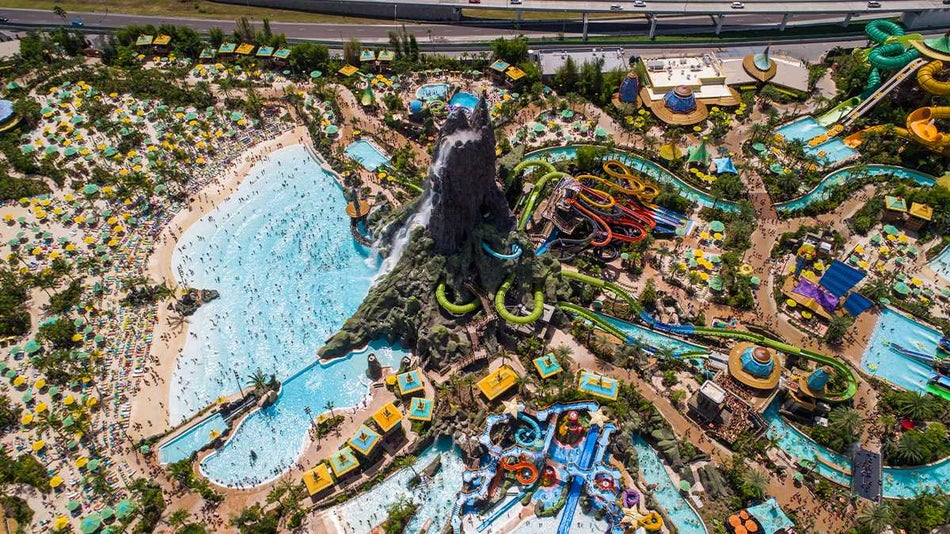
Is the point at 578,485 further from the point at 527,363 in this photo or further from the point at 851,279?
the point at 851,279

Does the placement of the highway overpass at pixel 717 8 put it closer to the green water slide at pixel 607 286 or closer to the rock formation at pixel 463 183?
the rock formation at pixel 463 183

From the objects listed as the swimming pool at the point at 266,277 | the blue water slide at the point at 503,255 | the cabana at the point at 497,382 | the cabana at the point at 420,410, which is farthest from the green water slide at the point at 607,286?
the swimming pool at the point at 266,277

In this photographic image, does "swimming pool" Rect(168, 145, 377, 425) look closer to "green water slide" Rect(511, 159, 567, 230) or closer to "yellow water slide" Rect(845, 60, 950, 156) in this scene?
"green water slide" Rect(511, 159, 567, 230)

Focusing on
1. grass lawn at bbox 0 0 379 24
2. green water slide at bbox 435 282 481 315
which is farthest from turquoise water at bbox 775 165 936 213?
grass lawn at bbox 0 0 379 24

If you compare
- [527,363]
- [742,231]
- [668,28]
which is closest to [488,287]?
[527,363]

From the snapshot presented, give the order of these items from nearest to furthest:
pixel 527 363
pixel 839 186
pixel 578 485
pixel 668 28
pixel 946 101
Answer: pixel 578 485, pixel 527 363, pixel 839 186, pixel 946 101, pixel 668 28

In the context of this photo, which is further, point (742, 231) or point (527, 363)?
point (742, 231)

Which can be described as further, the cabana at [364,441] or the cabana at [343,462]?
the cabana at [364,441]
